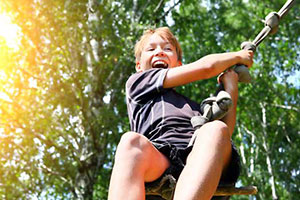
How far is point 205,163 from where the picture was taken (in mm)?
1972

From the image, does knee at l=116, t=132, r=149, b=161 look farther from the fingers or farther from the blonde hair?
the blonde hair

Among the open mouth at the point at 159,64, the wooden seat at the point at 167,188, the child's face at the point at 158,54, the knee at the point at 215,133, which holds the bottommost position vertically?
the wooden seat at the point at 167,188

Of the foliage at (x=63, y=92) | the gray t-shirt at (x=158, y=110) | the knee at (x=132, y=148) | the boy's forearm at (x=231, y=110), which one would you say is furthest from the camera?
the foliage at (x=63, y=92)

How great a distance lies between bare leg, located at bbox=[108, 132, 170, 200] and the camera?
6.28ft

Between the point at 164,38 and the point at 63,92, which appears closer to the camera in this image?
the point at 164,38

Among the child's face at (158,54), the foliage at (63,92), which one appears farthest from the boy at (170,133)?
the foliage at (63,92)

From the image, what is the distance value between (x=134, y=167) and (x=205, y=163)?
0.99 ft

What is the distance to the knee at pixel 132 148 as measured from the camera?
200 cm

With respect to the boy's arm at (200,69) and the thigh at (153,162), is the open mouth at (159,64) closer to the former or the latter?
the boy's arm at (200,69)

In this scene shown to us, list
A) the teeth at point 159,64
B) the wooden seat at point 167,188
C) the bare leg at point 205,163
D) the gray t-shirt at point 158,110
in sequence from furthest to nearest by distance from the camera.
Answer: the teeth at point 159,64 < the gray t-shirt at point 158,110 < the wooden seat at point 167,188 < the bare leg at point 205,163

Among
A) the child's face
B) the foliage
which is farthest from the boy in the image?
the foliage

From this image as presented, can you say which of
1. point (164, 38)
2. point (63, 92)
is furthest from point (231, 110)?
point (63, 92)

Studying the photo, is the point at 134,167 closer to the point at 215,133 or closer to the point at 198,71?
the point at 215,133

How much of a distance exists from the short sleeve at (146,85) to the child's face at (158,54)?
0.15 metres
